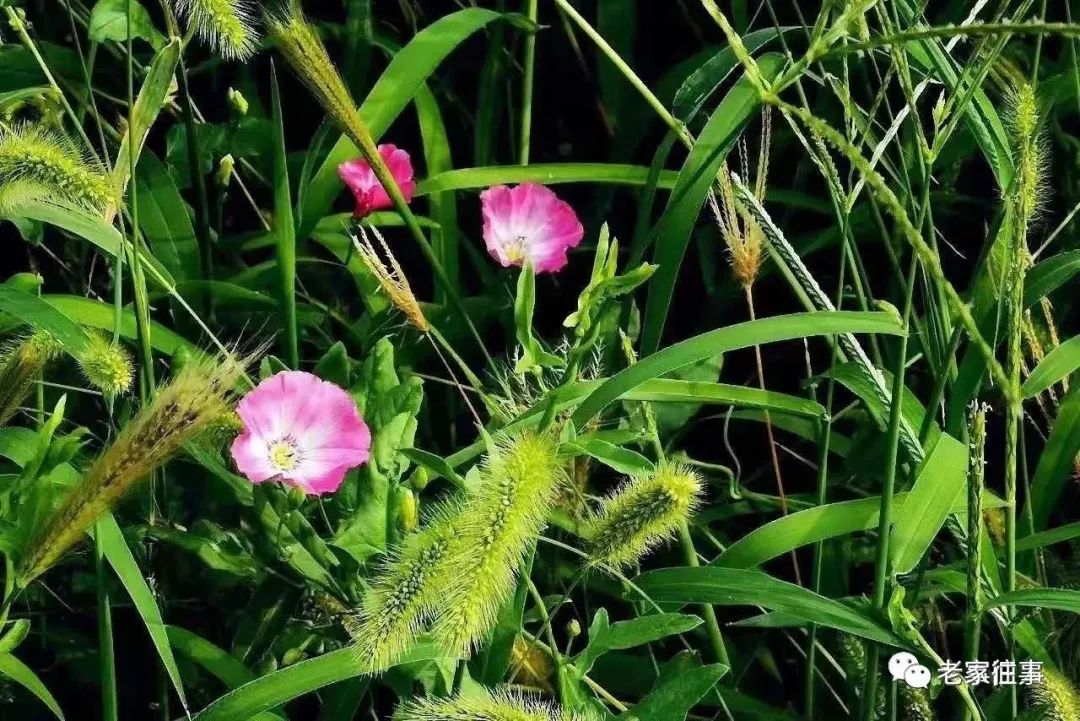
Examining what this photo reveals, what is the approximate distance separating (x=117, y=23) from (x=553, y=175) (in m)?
0.51

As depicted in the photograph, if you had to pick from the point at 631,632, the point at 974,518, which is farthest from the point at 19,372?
the point at 974,518

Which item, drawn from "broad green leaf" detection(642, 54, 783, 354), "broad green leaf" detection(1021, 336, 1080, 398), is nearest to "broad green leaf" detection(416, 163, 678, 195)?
"broad green leaf" detection(642, 54, 783, 354)

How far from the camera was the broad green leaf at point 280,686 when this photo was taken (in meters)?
0.99

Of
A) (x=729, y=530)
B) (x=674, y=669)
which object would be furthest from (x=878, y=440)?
(x=674, y=669)

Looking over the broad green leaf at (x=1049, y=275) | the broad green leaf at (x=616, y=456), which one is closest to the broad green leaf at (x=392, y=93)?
the broad green leaf at (x=616, y=456)

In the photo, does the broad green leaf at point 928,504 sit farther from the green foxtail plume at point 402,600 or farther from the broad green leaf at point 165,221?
the broad green leaf at point 165,221

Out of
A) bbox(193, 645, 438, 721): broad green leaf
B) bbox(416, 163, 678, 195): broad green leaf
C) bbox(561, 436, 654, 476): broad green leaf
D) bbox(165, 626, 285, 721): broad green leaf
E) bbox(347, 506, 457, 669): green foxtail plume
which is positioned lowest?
bbox(165, 626, 285, 721): broad green leaf

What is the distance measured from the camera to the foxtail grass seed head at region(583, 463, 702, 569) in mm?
901

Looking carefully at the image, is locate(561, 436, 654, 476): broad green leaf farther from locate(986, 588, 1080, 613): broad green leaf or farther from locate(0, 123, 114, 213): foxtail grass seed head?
locate(0, 123, 114, 213): foxtail grass seed head

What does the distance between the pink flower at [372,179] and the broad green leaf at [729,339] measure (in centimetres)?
43

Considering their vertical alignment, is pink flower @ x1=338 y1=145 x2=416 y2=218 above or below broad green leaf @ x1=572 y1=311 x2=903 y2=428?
above

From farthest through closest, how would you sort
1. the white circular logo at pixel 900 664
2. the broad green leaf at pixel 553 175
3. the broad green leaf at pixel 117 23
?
the broad green leaf at pixel 553 175 < the broad green leaf at pixel 117 23 < the white circular logo at pixel 900 664

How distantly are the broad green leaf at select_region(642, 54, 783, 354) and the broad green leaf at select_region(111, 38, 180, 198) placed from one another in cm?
45

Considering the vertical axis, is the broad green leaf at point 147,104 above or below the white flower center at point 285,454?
above
